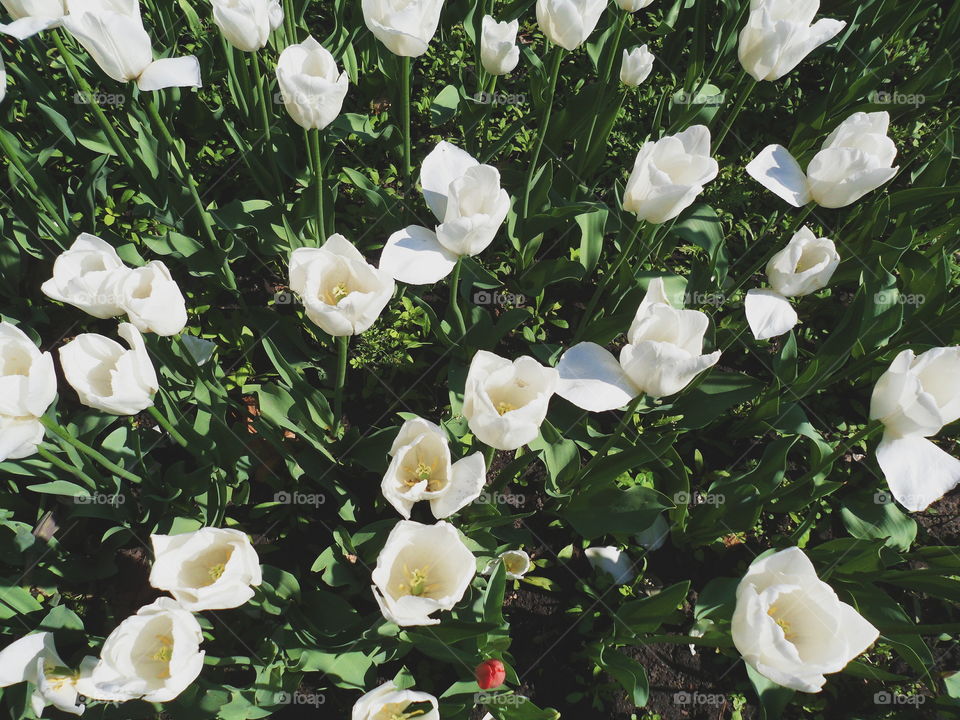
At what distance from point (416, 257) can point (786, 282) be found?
918mm

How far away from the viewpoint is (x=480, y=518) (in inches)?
72.4

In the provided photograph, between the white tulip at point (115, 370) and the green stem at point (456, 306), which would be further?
the green stem at point (456, 306)

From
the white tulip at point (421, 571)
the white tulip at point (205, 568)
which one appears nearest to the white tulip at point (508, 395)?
the white tulip at point (421, 571)

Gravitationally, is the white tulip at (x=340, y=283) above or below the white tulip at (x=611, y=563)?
above

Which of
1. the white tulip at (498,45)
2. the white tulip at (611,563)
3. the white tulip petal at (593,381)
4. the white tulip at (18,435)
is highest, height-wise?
the white tulip at (498,45)

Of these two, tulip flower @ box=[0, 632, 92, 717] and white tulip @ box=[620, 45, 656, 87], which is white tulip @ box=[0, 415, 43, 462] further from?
white tulip @ box=[620, 45, 656, 87]

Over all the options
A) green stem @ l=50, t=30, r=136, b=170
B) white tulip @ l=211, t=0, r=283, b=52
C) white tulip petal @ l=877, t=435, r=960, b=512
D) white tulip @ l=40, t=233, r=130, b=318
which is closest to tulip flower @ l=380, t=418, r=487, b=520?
white tulip @ l=40, t=233, r=130, b=318

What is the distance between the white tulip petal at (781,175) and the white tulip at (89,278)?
1519 millimetres

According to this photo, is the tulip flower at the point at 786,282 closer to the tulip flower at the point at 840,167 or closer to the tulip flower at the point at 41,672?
the tulip flower at the point at 840,167

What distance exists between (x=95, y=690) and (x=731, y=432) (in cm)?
194

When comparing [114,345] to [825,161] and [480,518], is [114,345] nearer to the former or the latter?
[480,518]

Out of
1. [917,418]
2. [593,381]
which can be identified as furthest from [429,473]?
[917,418]

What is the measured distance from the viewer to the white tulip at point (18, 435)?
1.27 metres

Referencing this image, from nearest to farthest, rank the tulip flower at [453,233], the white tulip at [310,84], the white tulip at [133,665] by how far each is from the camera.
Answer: the white tulip at [133,665]
the tulip flower at [453,233]
the white tulip at [310,84]
